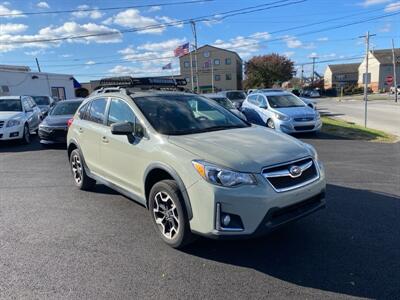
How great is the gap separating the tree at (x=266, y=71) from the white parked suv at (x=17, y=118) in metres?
65.9

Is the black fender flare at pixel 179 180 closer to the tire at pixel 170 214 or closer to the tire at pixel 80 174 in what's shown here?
the tire at pixel 170 214

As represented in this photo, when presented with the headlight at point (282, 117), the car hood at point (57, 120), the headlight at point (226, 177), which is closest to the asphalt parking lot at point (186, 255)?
the headlight at point (226, 177)

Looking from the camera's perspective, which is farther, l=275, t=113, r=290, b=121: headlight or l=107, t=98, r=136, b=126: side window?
l=275, t=113, r=290, b=121: headlight

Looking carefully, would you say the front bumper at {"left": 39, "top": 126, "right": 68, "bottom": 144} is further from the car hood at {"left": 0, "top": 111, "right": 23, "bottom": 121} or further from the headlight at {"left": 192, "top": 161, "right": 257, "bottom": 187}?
the headlight at {"left": 192, "top": 161, "right": 257, "bottom": 187}

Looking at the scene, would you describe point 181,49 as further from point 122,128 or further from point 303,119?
point 122,128

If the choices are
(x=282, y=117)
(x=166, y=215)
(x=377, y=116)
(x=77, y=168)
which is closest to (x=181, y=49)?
(x=377, y=116)

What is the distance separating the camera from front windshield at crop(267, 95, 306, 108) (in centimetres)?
1332

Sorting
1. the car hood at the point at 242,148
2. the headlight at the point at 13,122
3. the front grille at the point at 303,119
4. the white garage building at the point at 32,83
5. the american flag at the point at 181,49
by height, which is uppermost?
the american flag at the point at 181,49

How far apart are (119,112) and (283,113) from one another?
856 centimetres

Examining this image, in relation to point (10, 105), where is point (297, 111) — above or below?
below

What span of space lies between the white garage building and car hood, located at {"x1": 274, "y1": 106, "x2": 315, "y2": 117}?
73.2 ft

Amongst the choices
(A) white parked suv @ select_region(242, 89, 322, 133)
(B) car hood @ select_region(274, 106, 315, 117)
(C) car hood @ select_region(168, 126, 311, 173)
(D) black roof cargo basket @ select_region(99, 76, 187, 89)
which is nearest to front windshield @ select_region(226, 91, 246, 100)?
(A) white parked suv @ select_region(242, 89, 322, 133)

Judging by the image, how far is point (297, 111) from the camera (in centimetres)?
1242

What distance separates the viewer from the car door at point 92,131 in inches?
207
